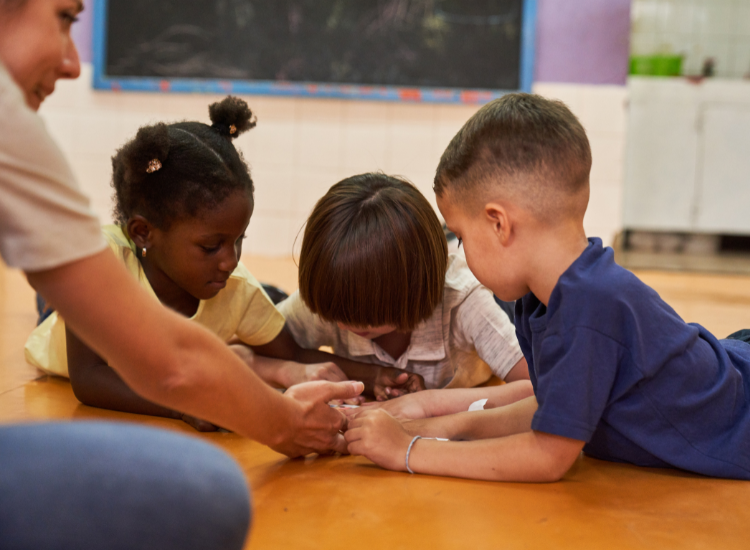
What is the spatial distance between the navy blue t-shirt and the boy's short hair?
4.6 inches

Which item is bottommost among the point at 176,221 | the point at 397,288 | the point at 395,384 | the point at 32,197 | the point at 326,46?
the point at 395,384

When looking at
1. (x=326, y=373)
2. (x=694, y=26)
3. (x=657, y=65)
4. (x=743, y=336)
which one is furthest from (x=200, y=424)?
(x=694, y=26)

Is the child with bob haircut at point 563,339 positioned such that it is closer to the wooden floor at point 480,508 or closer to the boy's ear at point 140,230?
the wooden floor at point 480,508

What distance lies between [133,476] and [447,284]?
1.08 meters

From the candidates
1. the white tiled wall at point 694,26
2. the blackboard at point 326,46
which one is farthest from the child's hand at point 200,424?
the white tiled wall at point 694,26

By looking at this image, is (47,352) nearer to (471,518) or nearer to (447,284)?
(447,284)

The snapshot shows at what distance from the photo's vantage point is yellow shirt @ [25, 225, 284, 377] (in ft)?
5.38

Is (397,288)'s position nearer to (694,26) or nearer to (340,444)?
(340,444)

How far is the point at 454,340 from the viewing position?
1624 mm

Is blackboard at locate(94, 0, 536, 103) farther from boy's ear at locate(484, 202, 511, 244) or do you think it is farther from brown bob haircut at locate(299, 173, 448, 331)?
boy's ear at locate(484, 202, 511, 244)

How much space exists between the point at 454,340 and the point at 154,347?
102cm

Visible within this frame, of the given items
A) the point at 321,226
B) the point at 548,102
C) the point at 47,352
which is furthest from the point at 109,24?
the point at 548,102

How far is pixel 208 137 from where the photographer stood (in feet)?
5.08

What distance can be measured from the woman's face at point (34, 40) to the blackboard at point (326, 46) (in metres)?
3.81
